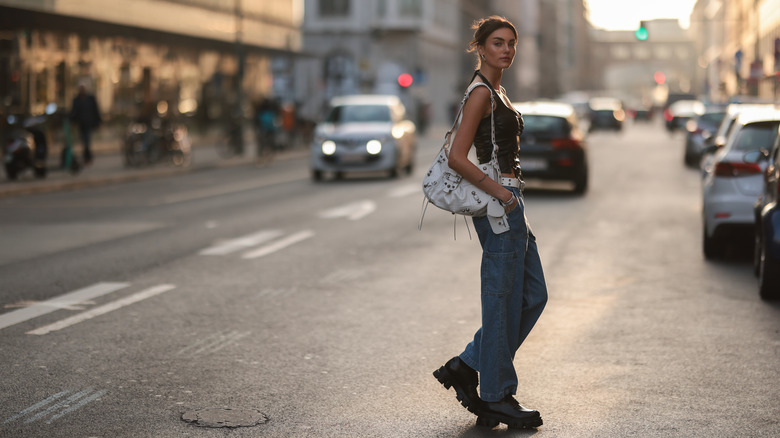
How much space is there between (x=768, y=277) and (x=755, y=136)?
3203 millimetres

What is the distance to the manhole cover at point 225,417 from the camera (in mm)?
5645

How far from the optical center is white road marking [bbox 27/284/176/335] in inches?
318

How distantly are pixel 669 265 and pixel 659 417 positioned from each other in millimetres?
6096

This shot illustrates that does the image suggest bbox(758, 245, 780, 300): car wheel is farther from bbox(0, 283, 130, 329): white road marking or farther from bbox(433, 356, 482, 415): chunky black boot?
bbox(0, 283, 130, 329): white road marking

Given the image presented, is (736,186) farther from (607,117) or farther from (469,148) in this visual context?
(607,117)

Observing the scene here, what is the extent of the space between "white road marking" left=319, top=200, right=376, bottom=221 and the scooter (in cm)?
777

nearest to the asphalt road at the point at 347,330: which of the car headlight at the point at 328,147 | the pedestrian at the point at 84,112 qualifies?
the car headlight at the point at 328,147

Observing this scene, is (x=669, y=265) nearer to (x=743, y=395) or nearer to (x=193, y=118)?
(x=743, y=395)

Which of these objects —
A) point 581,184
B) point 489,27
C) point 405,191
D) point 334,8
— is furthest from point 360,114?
point 334,8

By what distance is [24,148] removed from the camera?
24031 millimetres

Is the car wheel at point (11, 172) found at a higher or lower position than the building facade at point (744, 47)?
lower

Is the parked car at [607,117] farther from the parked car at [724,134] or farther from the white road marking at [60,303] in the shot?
the white road marking at [60,303]

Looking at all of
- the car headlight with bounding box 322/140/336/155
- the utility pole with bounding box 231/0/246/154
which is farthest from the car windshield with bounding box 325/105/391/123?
the utility pole with bounding box 231/0/246/154

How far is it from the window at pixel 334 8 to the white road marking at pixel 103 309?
62.3 meters
